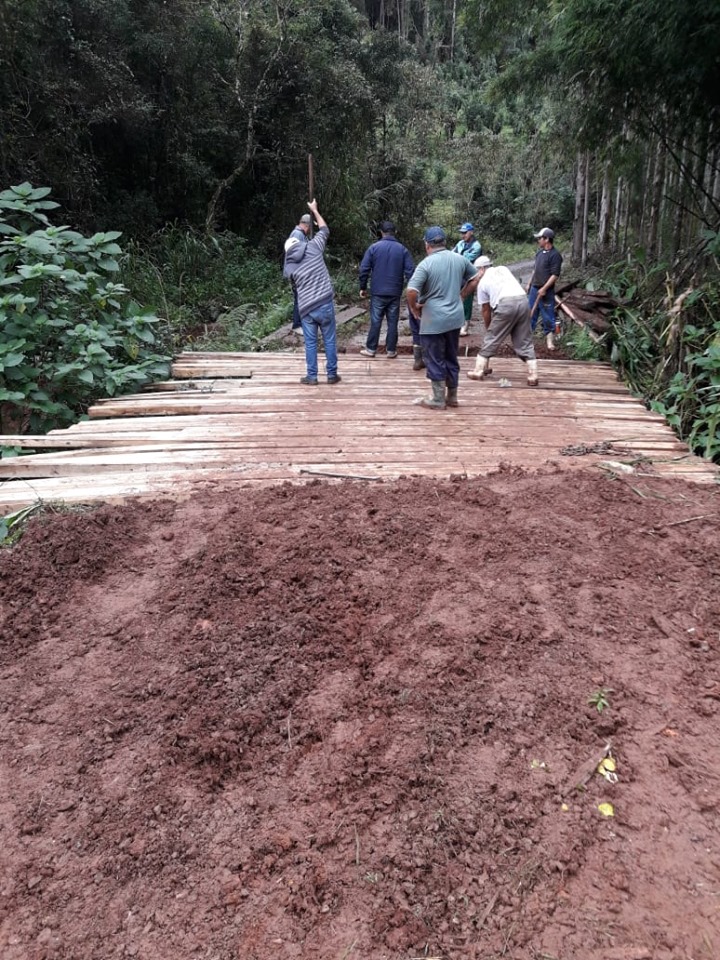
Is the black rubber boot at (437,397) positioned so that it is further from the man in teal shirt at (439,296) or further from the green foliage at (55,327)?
the green foliage at (55,327)

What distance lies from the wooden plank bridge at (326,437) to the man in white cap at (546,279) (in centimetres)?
182

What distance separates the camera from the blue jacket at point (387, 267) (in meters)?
7.07

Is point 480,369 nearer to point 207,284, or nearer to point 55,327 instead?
point 55,327

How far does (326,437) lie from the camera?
16.4ft

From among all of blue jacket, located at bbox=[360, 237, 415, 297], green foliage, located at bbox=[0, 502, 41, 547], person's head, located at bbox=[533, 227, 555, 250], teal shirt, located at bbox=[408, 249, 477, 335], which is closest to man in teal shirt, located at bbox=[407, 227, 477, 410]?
teal shirt, located at bbox=[408, 249, 477, 335]

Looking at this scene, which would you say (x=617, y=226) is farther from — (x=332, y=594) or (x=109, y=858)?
(x=109, y=858)

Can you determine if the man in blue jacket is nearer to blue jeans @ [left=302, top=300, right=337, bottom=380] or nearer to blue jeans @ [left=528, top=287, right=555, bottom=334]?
blue jeans @ [left=302, top=300, right=337, bottom=380]

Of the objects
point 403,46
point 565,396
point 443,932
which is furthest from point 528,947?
point 403,46

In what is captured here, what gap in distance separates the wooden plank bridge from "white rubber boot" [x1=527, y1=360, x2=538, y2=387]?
0.22ft

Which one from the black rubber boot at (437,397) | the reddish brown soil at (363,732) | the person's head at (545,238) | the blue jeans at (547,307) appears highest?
the person's head at (545,238)

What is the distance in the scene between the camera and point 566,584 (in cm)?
309

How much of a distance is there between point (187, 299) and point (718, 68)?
28.1 ft

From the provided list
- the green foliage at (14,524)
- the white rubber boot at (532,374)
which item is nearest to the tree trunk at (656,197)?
the white rubber boot at (532,374)

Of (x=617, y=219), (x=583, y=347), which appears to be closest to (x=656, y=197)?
(x=583, y=347)
